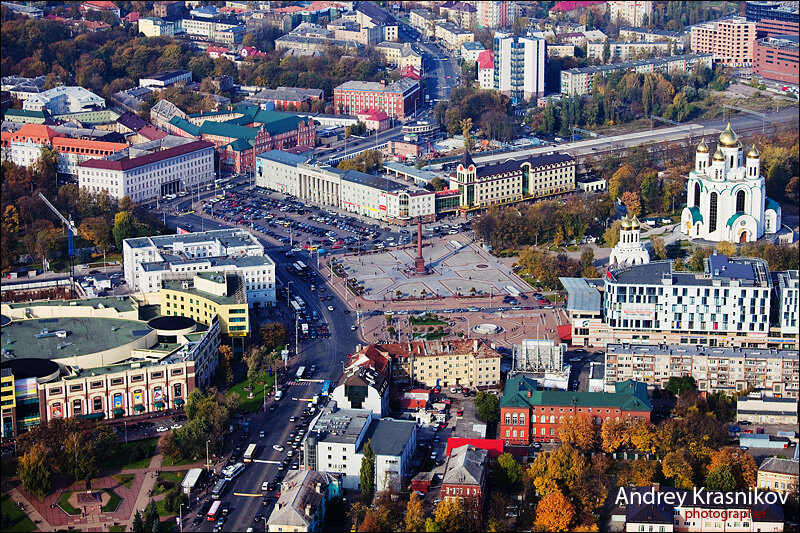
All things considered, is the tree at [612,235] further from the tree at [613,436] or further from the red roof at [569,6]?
the red roof at [569,6]

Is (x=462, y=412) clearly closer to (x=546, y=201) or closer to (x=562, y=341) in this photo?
(x=562, y=341)

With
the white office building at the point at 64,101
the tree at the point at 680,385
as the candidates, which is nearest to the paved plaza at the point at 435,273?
the tree at the point at 680,385

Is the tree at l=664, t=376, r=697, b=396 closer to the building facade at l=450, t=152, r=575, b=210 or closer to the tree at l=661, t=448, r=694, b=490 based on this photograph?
the tree at l=661, t=448, r=694, b=490

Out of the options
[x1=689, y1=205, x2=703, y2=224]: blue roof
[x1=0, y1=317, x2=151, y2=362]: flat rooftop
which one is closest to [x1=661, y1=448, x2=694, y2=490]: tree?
[x1=0, y1=317, x2=151, y2=362]: flat rooftop

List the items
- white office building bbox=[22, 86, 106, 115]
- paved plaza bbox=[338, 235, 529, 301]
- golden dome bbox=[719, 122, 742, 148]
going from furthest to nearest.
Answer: white office building bbox=[22, 86, 106, 115], golden dome bbox=[719, 122, 742, 148], paved plaza bbox=[338, 235, 529, 301]

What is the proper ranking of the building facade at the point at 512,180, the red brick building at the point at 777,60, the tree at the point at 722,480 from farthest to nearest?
the red brick building at the point at 777,60 < the building facade at the point at 512,180 < the tree at the point at 722,480

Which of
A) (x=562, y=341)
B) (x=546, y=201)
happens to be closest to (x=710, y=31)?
(x=546, y=201)
